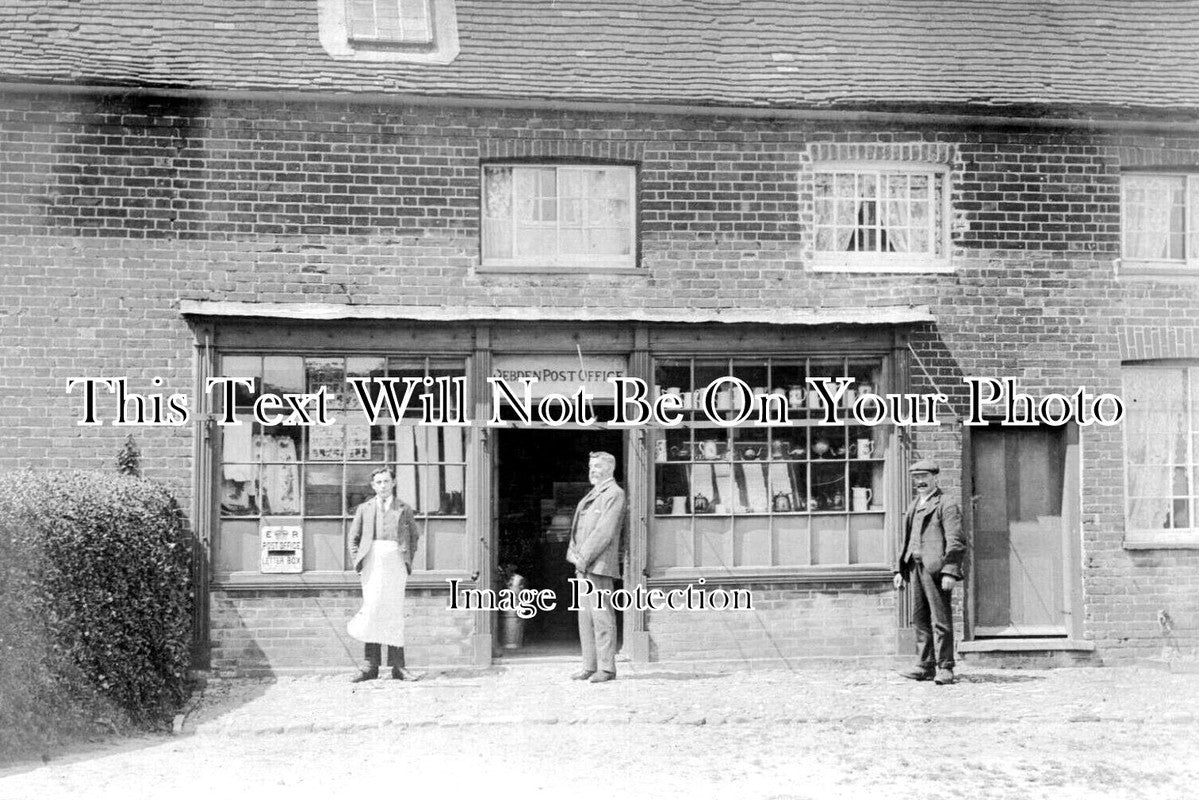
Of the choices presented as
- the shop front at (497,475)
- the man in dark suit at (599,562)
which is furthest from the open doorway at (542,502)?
the man in dark suit at (599,562)

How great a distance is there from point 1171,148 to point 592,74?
5385mm

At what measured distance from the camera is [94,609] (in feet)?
28.0

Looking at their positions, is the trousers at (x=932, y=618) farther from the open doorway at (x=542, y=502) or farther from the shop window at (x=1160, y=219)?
the shop window at (x=1160, y=219)

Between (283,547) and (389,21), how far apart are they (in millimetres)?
4951

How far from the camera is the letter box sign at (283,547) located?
10703mm

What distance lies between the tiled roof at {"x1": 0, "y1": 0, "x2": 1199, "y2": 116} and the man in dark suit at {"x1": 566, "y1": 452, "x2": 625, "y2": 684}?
11.3 feet

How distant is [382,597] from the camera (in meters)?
10.4

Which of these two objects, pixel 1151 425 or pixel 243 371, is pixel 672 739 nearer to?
pixel 243 371

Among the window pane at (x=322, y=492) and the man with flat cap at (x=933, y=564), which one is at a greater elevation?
the window pane at (x=322, y=492)

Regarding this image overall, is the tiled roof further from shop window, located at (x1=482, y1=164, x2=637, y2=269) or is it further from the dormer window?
shop window, located at (x1=482, y1=164, x2=637, y2=269)

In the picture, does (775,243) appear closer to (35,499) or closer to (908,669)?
(908,669)

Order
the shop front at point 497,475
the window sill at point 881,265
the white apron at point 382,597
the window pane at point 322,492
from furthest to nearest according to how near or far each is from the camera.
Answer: the window sill at point 881,265
the window pane at point 322,492
the shop front at point 497,475
the white apron at point 382,597

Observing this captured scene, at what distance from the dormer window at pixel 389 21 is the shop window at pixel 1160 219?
6682 mm

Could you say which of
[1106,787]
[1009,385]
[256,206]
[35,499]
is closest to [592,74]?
[256,206]
